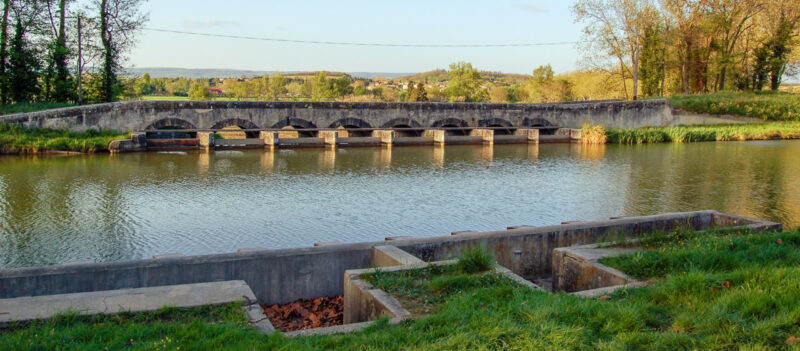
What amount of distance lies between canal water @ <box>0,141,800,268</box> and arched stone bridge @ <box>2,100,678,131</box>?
132 inches

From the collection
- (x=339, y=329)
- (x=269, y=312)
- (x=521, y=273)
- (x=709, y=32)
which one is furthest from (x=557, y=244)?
(x=709, y=32)

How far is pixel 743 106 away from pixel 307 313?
115 ft

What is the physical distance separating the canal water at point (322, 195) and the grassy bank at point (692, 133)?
6.78m

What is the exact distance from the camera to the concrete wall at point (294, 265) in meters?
5.41

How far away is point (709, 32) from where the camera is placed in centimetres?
3719

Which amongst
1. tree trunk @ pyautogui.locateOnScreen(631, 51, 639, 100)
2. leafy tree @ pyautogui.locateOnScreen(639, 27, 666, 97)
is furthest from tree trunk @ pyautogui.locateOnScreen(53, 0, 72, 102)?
leafy tree @ pyautogui.locateOnScreen(639, 27, 666, 97)

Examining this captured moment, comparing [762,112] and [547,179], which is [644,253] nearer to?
[547,179]

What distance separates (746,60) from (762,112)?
8035 mm

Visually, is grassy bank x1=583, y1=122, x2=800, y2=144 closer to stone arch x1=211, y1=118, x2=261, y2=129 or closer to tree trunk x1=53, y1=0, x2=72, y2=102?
stone arch x1=211, y1=118, x2=261, y2=129

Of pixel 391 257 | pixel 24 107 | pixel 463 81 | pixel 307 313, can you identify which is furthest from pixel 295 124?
pixel 463 81

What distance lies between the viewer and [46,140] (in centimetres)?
1950

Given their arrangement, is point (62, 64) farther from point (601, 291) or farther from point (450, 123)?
point (601, 291)

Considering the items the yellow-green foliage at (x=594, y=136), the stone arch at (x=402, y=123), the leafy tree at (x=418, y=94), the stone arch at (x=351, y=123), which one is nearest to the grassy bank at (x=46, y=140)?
the stone arch at (x=351, y=123)

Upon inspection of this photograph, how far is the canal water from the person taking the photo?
355 inches
